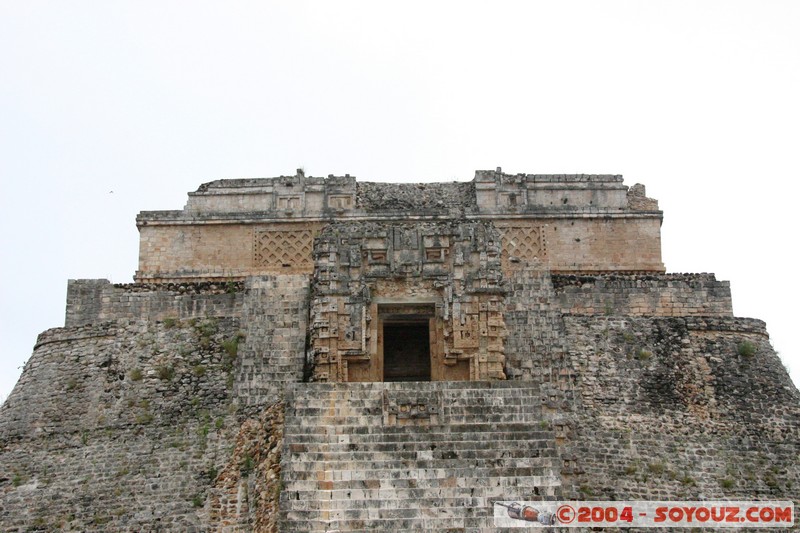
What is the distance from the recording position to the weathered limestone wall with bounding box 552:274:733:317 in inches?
731

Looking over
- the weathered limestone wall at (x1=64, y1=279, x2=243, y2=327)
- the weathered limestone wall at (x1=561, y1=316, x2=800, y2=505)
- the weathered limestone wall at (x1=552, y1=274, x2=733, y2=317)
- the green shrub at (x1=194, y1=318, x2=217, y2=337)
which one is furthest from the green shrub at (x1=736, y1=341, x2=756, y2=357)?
the green shrub at (x1=194, y1=318, x2=217, y2=337)

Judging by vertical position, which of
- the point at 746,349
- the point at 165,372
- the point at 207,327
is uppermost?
the point at 207,327

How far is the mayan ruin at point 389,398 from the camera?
14.1 m

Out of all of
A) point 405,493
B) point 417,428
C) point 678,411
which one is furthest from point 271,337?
point 678,411

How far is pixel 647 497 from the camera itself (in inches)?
607

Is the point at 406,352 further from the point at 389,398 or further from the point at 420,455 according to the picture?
the point at 420,455

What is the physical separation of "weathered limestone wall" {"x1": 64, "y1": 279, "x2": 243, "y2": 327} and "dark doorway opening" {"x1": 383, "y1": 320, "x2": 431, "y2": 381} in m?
2.62

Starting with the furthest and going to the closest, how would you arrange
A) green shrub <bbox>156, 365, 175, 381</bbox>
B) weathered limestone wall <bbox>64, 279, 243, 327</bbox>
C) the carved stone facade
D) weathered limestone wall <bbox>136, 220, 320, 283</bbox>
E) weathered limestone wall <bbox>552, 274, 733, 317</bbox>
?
1. weathered limestone wall <bbox>136, 220, 320, 283</bbox>
2. weathered limestone wall <bbox>552, 274, 733, 317</bbox>
3. weathered limestone wall <bbox>64, 279, 243, 327</bbox>
4. green shrub <bbox>156, 365, 175, 381</bbox>
5. the carved stone facade

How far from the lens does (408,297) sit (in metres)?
17.1

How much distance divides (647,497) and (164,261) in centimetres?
1110

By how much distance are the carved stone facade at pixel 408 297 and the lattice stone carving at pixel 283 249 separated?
14.5ft

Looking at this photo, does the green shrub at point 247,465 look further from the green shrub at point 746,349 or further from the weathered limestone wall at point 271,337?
A: the green shrub at point 746,349

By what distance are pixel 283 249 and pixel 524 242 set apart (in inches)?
A: 194

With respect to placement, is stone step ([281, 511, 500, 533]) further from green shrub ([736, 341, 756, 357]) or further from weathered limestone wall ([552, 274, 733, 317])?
green shrub ([736, 341, 756, 357])
